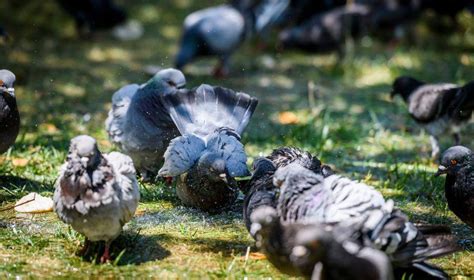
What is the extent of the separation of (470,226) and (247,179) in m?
1.54

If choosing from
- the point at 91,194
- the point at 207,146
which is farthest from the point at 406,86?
the point at 91,194

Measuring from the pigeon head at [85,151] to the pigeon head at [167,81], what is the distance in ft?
7.51

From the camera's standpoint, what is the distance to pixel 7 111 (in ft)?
18.3

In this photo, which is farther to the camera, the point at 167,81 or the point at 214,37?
the point at 214,37

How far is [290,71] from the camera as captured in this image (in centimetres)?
1047

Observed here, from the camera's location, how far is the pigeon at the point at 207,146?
17.3 feet

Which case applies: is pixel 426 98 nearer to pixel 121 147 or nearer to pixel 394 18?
pixel 121 147

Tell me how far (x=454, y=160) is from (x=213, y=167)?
1.66 metres

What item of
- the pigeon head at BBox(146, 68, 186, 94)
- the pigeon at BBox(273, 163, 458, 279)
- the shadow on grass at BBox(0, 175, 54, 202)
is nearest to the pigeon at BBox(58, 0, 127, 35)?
the pigeon head at BBox(146, 68, 186, 94)

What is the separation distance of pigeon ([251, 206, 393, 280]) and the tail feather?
6.77 ft

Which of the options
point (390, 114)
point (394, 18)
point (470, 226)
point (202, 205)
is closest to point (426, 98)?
point (390, 114)

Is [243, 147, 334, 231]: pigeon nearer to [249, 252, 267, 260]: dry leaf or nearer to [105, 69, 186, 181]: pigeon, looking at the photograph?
[249, 252, 267, 260]: dry leaf

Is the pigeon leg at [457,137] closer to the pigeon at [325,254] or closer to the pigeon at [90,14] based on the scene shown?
the pigeon at [325,254]

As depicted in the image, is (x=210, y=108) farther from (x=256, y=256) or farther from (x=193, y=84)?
(x=193, y=84)
